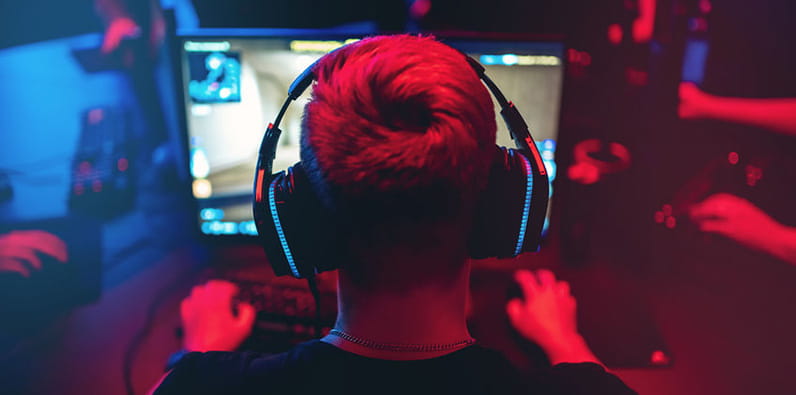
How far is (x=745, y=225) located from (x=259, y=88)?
1094mm

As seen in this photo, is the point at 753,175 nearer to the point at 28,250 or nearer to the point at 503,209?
the point at 503,209

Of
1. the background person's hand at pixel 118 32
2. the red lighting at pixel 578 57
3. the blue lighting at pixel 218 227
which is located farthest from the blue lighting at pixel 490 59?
the background person's hand at pixel 118 32

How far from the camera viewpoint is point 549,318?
0.81 metres

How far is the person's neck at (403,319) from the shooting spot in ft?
1.79

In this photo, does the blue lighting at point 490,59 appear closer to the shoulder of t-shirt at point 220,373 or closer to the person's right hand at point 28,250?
the shoulder of t-shirt at point 220,373

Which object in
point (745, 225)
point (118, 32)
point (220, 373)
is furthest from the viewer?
point (118, 32)

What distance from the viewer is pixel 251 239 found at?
1.05 metres

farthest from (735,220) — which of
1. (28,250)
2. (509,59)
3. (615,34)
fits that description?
(28,250)

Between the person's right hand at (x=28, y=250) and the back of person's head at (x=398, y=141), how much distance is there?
760 mm

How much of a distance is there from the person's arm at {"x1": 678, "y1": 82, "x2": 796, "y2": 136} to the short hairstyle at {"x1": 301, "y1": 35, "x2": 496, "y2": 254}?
32.2 inches

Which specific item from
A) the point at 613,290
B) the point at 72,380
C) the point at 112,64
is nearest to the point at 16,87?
→ the point at 112,64

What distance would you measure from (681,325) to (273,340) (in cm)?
75

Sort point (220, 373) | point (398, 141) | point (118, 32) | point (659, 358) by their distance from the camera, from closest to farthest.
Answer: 1. point (398, 141)
2. point (220, 373)
3. point (659, 358)
4. point (118, 32)

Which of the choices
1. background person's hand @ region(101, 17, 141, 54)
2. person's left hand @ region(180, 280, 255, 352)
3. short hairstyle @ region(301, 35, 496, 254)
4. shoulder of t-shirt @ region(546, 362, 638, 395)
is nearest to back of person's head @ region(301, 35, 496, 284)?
short hairstyle @ region(301, 35, 496, 254)
